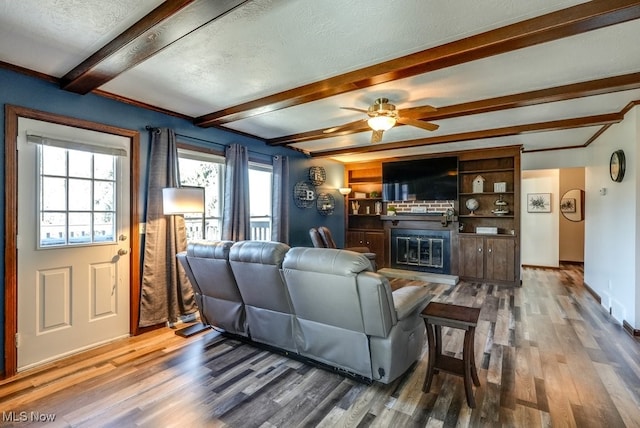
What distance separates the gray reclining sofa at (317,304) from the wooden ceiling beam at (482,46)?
150cm

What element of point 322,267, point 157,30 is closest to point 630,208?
point 322,267

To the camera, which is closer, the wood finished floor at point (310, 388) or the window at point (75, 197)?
the wood finished floor at point (310, 388)

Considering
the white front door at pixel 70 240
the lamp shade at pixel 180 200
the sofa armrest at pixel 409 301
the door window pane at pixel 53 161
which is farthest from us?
the lamp shade at pixel 180 200

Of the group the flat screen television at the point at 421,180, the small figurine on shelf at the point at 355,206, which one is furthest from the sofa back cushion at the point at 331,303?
the small figurine on shelf at the point at 355,206

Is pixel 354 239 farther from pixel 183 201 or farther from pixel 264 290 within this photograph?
pixel 264 290

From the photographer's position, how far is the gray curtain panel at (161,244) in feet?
11.2

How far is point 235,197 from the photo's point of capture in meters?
4.32

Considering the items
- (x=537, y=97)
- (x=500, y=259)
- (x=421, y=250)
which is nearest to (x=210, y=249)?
(x=537, y=97)

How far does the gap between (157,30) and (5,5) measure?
33.3 inches

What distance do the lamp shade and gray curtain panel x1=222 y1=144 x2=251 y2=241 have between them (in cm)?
95

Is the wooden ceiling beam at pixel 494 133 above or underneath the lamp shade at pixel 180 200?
above

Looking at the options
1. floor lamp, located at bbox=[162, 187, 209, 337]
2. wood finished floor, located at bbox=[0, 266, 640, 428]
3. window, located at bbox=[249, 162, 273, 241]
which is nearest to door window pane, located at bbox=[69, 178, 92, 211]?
floor lamp, located at bbox=[162, 187, 209, 337]

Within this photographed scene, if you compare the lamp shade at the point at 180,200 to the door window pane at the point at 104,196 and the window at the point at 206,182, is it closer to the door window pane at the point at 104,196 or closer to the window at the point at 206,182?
the door window pane at the point at 104,196

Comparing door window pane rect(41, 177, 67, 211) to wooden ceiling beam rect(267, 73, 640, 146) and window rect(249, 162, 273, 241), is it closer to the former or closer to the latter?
window rect(249, 162, 273, 241)
